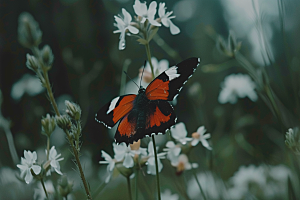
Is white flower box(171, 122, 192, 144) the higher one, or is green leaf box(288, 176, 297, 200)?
white flower box(171, 122, 192, 144)

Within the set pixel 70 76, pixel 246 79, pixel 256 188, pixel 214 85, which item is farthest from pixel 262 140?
pixel 70 76

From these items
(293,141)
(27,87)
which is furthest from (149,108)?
(27,87)

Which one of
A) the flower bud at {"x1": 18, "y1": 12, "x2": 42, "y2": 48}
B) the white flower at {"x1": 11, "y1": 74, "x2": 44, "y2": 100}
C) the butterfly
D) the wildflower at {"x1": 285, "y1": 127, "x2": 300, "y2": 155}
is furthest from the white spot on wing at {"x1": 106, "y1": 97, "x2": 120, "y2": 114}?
the white flower at {"x1": 11, "y1": 74, "x2": 44, "y2": 100}

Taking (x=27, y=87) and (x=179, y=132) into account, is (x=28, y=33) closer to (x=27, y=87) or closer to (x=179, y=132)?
(x=179, y=132)

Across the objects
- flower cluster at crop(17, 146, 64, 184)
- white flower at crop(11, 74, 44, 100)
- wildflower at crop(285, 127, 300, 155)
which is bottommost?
wildflower at crop(285, 127, 300, 155)

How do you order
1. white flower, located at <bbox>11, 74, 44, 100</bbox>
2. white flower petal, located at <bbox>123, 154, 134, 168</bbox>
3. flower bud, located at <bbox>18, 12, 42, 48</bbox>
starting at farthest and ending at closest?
white flower, located at <bbox>11, 74, 44, 100</bbox>, white flower petal, located at <bbox>123, 154, 134, 168</bbox>, flower bud, located at <bbox>18, 12, 42, 48</bbox>

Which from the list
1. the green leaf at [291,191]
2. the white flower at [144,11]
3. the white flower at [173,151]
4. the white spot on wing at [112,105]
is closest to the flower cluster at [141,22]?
the white flower at [144,11]

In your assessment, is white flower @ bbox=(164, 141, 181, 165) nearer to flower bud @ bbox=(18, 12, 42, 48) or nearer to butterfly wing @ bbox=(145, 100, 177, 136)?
butterfly wing @ bbox=(145, 100, 177, 136)
